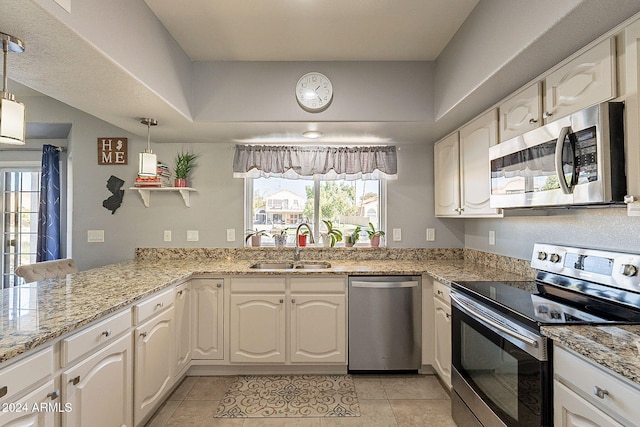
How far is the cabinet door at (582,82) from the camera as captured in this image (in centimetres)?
130

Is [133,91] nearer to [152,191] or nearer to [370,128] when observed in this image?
[152,191]

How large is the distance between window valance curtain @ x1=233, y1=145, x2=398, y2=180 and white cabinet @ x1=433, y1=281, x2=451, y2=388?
126 cm

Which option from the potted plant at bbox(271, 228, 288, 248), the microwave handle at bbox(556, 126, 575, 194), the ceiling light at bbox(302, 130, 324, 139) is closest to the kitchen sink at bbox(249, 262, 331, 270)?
the potted plant at bbox(271, 228, 288, 248)

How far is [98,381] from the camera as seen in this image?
1530 mm

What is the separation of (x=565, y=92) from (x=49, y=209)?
445 centimetres

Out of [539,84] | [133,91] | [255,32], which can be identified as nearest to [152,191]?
[133,91]

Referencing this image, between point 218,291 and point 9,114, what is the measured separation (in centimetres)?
172

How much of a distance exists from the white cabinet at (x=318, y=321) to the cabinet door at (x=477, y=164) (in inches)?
45.1

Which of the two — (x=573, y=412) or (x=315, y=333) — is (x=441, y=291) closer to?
(x=315, y=333)

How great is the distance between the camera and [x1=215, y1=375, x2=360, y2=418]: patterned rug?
87.5 inches

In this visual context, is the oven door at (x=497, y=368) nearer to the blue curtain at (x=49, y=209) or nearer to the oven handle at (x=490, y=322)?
the oven handle at (x=490, y=322)

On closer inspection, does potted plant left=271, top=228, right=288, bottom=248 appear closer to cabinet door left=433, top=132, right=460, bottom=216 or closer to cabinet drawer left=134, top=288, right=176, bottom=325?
cabinet drawer left=134, top=288, right=176, bottom=325

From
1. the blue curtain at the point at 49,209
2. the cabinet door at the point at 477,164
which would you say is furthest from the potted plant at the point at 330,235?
the blue curtain at the point at 49,209

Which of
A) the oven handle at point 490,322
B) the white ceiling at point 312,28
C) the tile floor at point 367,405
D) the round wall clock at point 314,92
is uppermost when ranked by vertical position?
the white ceiling at point 312,28
